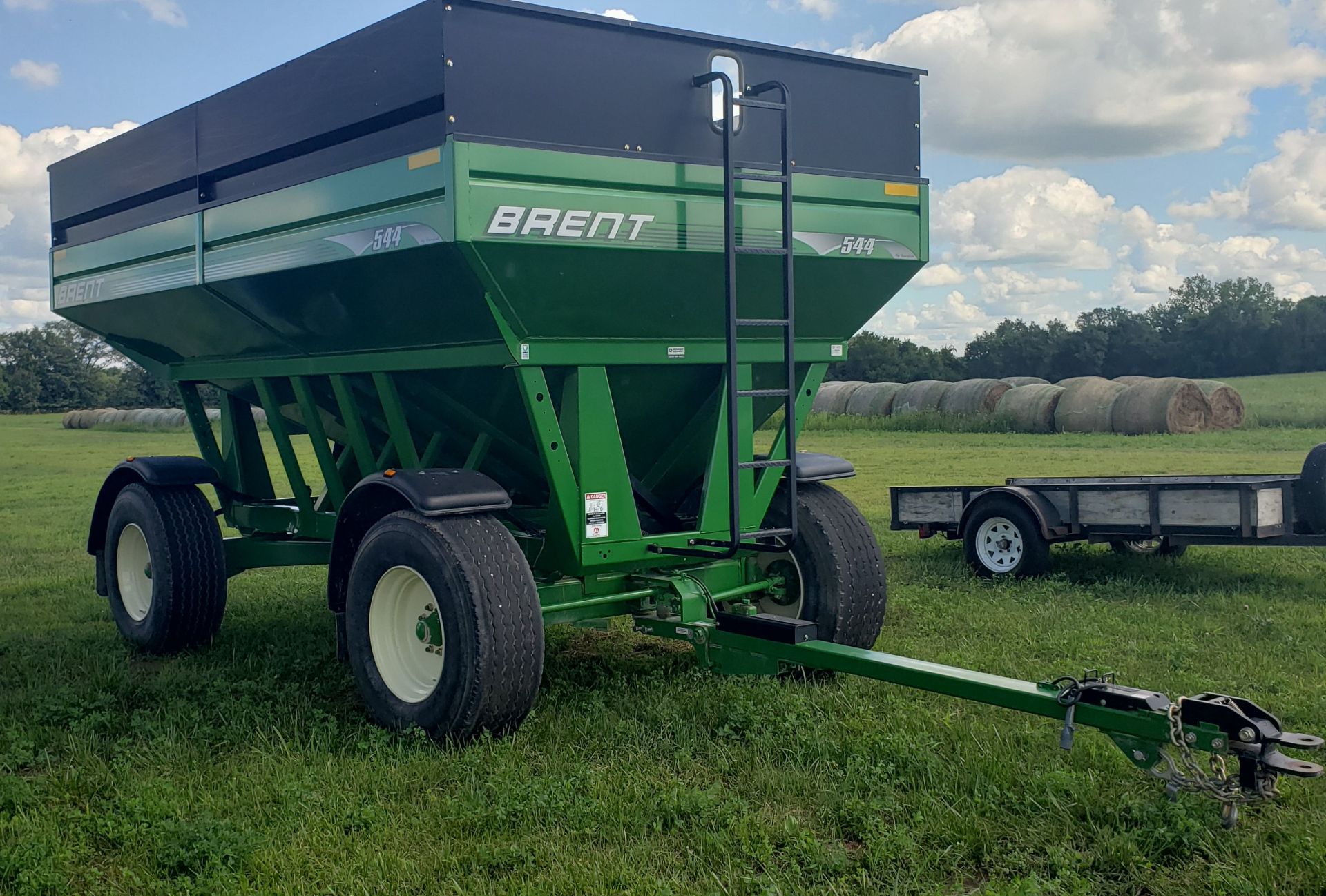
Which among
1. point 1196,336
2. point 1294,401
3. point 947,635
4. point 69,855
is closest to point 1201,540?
point 947,635

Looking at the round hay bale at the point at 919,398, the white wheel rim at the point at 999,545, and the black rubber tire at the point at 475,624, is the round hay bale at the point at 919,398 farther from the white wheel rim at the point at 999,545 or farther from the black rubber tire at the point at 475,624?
the black rubber tire at the point at 475,624

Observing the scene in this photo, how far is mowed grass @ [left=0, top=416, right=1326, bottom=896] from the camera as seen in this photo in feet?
12.3

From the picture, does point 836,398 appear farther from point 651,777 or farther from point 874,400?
point 651,777

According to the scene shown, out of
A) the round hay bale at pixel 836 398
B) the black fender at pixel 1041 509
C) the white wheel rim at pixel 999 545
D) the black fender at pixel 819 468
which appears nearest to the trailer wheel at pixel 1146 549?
the black fender at pixel 1041 509

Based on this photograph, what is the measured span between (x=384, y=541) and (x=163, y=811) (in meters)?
1.48

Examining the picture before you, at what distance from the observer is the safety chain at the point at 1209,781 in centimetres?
371

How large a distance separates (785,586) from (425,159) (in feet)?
9.38

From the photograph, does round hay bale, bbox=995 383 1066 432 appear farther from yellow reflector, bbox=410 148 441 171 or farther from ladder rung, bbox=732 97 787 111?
yellow reflector, bbox=410 148 441 171

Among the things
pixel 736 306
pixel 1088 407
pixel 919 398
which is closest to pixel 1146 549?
pixel 736 306

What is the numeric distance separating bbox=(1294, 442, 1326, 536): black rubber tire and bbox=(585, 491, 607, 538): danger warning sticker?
5.51 meters

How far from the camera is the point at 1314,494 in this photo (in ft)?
27.9

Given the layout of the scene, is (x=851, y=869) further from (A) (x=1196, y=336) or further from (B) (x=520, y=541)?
(A) (x=1196, y=336)

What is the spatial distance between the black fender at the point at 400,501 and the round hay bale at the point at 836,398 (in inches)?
1065

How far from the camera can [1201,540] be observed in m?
8.42
